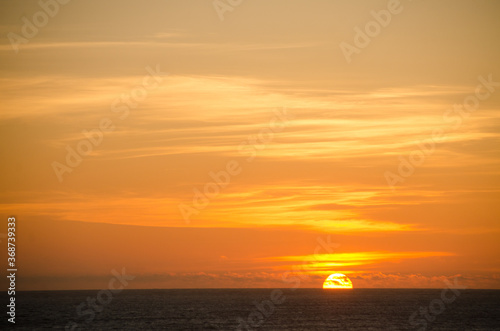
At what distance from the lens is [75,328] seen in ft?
326

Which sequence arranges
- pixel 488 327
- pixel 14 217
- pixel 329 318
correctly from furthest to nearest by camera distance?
pixel 329 318, pixel 488 327, pixel 14 217

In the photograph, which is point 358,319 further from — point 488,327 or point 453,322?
point 488,327

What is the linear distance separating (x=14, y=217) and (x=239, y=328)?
2019 inches

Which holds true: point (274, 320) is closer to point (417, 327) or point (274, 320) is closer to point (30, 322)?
point (417, 327)

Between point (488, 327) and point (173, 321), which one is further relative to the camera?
point (173, 321)

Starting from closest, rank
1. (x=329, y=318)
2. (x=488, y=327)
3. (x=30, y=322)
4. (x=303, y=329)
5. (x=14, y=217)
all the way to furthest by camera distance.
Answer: (x=14, y=217), (x=303, y=329), (x=488, y=327), (x=30, y=322), (x=329, y=318)

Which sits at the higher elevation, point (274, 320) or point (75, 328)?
point (274, 320)

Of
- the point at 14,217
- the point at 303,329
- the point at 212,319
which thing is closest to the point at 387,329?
the point at 303,329

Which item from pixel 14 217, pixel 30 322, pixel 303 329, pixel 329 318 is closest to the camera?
pixel 14 217

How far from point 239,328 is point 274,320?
17.7 meters

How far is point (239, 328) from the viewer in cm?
9700

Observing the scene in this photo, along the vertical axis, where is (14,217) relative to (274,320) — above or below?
below

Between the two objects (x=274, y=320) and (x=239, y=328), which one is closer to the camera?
(x=239, y=328)

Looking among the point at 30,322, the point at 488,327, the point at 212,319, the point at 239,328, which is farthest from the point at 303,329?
the point at 30,322
